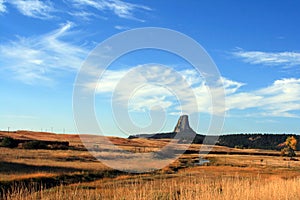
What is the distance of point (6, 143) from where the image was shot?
245 ft

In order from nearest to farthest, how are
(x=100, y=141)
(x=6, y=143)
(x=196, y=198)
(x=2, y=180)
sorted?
1. (x=196, y=198)
2. (x=2, y=180)
3. (x=6, y=143)
4. (x=100, y=141)

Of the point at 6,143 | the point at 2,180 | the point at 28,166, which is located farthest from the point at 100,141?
the point at 2,180

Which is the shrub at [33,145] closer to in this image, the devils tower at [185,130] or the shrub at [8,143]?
the shrub at [8,143]

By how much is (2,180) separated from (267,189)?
18225mm

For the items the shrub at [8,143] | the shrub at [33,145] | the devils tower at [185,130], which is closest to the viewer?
the shrub at [8,143]

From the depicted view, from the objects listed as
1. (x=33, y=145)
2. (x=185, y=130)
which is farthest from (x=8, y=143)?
(x=185, y=130)

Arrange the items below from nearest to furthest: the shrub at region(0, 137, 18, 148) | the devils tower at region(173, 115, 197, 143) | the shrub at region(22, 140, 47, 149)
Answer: the shrub at region(0, 137, 18, 148) < the shrub at region(22, 140, 47, 149) < the devils tower at region(173, 115, 197, 143)

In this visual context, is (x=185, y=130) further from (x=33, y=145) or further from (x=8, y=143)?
(x=8, y=143)

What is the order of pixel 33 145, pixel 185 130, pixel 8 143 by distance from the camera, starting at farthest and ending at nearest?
pixel 185 130 → pixel 33 145 → pixel 8 143

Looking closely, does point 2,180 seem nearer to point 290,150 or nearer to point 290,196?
point 290,196

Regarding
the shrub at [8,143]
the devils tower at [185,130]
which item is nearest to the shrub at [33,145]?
the shrub at [8,143]

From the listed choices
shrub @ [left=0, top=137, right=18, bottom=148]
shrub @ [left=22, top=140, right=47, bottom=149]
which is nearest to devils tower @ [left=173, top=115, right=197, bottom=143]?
shrub @ [left=22, top=140, right=47, bottom=149]

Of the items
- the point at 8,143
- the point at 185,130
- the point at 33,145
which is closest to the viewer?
the point at 8,143

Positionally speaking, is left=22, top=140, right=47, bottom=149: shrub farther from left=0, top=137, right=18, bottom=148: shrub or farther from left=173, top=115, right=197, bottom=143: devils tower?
left=173, top=115, right=197, bottom=143: devils tower
